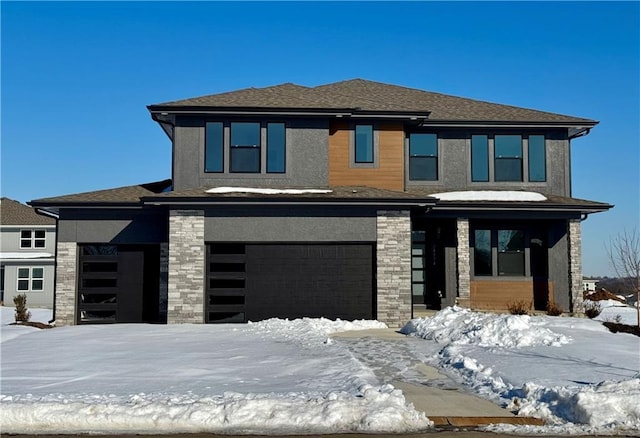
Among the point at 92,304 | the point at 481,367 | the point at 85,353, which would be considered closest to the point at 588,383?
the point at 481,367

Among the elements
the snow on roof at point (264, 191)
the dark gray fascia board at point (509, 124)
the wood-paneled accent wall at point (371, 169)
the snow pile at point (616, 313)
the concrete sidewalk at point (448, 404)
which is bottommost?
the snow pile at point (616, 313)

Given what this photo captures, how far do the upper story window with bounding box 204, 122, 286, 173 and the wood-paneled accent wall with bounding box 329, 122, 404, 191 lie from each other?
1.91m

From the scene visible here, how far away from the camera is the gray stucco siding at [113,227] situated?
1880cm

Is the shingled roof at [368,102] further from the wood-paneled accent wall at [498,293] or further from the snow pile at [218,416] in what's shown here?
the snow pile at [218,416]

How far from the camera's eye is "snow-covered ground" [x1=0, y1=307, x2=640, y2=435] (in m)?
7.32

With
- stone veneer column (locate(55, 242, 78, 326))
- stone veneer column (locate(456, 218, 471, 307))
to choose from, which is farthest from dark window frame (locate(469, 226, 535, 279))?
stone veneer column (locate(55, 242, 78, 326))

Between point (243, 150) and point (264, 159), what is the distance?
719mm

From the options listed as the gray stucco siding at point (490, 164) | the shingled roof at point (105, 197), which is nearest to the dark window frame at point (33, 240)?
the shingled roof at point (105, 197)

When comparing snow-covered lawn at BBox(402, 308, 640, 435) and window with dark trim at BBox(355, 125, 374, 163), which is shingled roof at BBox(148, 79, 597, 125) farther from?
snow-covered lawn at BBox(402, 308, 640, 435)

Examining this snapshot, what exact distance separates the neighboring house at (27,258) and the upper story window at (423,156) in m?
22.5

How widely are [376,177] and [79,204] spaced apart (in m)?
9.48

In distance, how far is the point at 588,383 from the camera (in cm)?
937

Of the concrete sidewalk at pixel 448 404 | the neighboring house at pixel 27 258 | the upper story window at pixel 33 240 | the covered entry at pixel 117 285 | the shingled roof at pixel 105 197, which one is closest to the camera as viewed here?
the concrete sidewalk at pixel 448 404

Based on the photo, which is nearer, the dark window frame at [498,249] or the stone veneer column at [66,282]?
the stone veneer column at [66,282]
